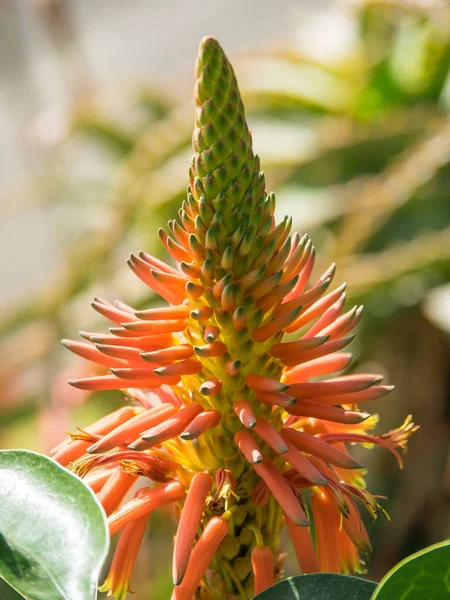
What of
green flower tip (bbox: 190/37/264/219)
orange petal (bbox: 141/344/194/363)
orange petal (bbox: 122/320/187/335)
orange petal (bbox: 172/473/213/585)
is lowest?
orange petal (bbox: 172/473/213/585)

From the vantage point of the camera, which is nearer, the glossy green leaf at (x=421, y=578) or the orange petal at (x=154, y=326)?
the glossy green leaf at (x=421, y=578)

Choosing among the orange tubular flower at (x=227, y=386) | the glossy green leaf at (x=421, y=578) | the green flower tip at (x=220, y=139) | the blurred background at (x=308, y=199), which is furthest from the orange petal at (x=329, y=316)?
the blurred background at (x=308, y=199)

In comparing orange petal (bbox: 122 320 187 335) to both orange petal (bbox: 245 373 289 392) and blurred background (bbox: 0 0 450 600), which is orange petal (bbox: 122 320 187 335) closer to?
orange petal (bbox: 245 373 289 392)

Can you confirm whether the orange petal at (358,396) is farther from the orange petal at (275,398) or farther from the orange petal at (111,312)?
the orange petal at (111,312)

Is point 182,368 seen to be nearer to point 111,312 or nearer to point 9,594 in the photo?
point 111,312

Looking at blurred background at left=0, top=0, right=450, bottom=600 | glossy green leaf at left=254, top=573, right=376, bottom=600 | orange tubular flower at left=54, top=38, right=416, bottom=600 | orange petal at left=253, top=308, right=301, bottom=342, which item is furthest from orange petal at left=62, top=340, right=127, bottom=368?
blurred background at left=0, top=0, right=450, bottom=600

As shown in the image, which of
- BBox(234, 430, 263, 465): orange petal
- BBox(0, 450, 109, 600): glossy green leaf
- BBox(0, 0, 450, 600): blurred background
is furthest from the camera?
BBox(0, 0, 450, 600): blurred background

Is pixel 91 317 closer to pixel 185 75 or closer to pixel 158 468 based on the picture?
pixel 185 75

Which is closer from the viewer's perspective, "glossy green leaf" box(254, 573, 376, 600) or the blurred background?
"glossy green leaf" box(254, 573, 376, 600)
